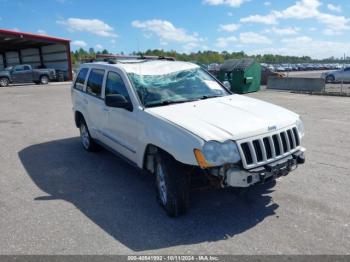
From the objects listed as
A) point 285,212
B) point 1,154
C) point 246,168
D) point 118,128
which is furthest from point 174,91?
point 1,154

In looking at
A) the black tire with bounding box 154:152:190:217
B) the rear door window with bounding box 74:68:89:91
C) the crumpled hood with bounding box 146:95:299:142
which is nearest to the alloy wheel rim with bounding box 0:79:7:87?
the rear door window with bounding box 74:68:89:91

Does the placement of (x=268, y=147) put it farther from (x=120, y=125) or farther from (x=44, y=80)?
(x=44, y=80)

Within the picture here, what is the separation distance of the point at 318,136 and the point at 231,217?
474 centimetres

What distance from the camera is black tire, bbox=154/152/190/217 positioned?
3.77 m

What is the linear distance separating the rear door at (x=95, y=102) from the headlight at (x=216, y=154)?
8.35 ft

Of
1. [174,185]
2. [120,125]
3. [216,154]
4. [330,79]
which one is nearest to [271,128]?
[216,154]

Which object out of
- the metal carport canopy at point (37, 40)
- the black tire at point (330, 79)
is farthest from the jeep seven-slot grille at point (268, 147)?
the metal carport canopy at point (37, 40)

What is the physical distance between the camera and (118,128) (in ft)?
16.3

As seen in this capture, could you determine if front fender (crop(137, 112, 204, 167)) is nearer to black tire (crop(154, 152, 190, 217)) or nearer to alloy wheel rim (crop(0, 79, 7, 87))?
black tire (crop(154, 152, 190, 217))

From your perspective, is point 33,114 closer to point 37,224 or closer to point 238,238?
point 37,224

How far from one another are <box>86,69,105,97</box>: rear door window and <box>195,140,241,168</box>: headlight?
2.90 metres

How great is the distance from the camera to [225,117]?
155 inches

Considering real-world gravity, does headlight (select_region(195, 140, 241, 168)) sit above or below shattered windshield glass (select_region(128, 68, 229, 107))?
below

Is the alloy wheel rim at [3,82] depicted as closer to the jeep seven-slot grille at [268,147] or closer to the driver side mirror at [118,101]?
the driver side mirror at [118,101]
